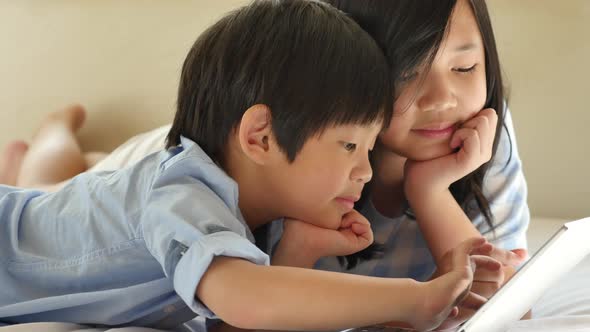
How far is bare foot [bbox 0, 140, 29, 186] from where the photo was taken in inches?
73.5

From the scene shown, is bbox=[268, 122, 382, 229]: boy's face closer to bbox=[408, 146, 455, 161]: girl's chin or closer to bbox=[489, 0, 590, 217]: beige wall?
bbox=[408, 146, 455, 161]: girl's chin

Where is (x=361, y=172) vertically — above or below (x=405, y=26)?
below

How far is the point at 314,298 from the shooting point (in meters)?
0.78

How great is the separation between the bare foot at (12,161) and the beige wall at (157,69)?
0.56ft

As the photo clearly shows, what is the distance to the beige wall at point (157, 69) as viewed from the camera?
166 centimetres

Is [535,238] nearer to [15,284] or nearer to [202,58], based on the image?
[202,58]

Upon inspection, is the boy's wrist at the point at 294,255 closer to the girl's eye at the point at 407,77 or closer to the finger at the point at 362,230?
the finger at the point at 362,230

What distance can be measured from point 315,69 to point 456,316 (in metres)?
0.30

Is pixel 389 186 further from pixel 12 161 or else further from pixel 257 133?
pixel 12 161

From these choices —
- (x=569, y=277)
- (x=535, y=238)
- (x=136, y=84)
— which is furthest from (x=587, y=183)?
(x=136, y=84)

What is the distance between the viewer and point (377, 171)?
123 centimetres

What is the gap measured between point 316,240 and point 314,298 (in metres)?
0.25

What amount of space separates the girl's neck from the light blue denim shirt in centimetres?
30

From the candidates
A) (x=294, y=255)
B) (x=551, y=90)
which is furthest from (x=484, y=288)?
(x=551, y=90)
